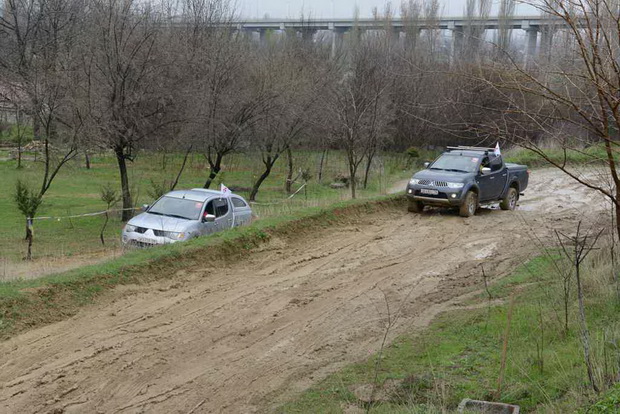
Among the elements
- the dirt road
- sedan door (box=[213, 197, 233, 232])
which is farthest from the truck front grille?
sedan door (box=[213, 197, 233, 232])

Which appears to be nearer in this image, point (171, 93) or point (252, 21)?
point (171, 93)

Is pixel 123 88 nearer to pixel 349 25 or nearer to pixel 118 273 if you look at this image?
pixel 118 273

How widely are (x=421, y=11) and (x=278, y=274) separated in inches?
2350

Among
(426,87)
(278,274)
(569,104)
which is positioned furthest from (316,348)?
(426,87)

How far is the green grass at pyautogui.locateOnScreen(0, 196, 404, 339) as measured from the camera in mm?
9000

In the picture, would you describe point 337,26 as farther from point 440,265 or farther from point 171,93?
point 440,265

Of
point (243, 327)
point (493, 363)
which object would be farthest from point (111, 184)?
point (493, 363)

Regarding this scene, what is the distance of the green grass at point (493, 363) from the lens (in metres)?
6.39

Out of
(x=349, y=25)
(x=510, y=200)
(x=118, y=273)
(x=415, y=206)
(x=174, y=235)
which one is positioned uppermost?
(x=349, y=25)

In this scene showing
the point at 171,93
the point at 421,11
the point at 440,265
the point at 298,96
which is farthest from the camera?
the point at 421,11

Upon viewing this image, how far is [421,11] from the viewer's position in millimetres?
67125

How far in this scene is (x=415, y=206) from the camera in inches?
773

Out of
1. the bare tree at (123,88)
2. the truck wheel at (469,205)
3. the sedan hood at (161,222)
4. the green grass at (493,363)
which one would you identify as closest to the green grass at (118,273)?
the sedan hood at (161,222)

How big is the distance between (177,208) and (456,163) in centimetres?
835
